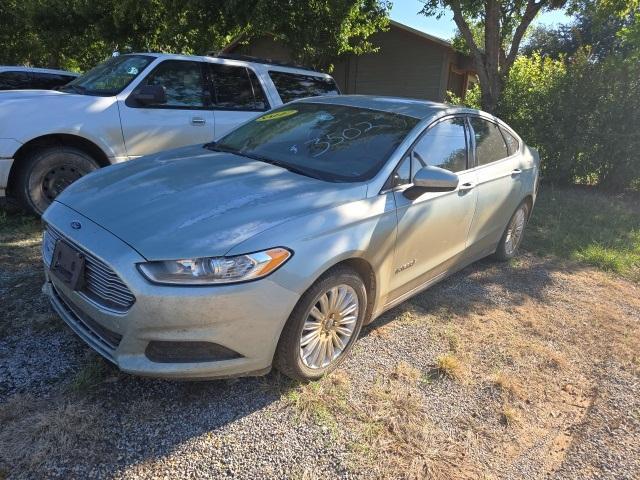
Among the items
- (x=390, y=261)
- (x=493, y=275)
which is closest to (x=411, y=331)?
(x=390, y=261)

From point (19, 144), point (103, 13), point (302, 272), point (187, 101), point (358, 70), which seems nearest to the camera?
point (302, 272)

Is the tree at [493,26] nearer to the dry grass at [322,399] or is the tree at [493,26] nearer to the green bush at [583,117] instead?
the green bush at [583,117]

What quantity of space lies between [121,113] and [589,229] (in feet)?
20.4

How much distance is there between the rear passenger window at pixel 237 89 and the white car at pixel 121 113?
0.01 meters

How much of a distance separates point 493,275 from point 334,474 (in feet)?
10.5

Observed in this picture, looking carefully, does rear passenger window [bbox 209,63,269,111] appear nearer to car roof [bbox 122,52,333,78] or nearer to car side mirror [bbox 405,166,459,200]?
car roof [bbox 122,52,333,78]

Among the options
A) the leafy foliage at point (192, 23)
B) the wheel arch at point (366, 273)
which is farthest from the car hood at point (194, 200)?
the leafy foliage at point (192, 23)

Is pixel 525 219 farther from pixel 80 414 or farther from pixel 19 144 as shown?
pixel 19 144

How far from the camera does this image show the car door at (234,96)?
612 centimetres

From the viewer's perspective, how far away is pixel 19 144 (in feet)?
15.5

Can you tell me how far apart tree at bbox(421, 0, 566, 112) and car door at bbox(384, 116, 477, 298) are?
6.11 metres

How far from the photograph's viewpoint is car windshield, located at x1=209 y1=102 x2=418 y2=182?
11.0 feet

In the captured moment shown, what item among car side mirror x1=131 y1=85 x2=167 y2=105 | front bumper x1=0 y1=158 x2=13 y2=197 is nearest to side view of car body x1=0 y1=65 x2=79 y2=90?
car side mirror x1=131 y1=85 x2=167 y2=105

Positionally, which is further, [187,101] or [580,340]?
[187,101]
